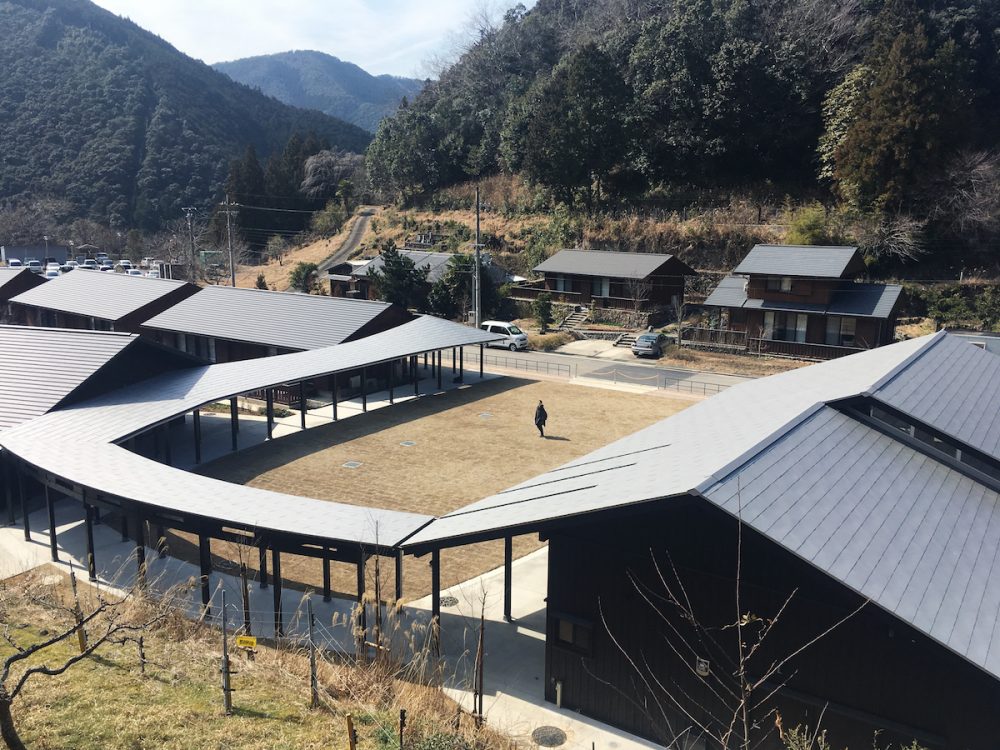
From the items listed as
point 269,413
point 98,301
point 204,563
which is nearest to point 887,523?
point 204,563

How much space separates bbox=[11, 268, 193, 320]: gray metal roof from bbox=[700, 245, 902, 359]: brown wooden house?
→ 89.2 feet

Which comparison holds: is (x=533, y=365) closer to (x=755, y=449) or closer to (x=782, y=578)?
(x=755, y=449)

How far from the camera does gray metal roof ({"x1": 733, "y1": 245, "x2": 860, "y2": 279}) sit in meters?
33.3

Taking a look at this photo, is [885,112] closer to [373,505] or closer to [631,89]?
[631,89]

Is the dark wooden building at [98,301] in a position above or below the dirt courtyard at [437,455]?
above

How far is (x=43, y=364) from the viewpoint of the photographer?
64.8 feet

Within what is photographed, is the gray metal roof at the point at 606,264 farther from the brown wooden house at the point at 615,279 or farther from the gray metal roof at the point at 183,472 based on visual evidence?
the gray metal roof at the point at 183,472

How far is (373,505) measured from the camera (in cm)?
1706

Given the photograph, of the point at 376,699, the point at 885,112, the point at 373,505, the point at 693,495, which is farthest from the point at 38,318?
the point at 885,112

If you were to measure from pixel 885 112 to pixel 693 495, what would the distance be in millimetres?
38227

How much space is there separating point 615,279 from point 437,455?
918 inches

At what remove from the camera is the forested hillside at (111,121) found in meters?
84.9

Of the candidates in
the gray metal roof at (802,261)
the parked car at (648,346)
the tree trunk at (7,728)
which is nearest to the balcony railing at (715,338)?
the parked car at (648,346)

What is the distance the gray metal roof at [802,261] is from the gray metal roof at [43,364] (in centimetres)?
2792
